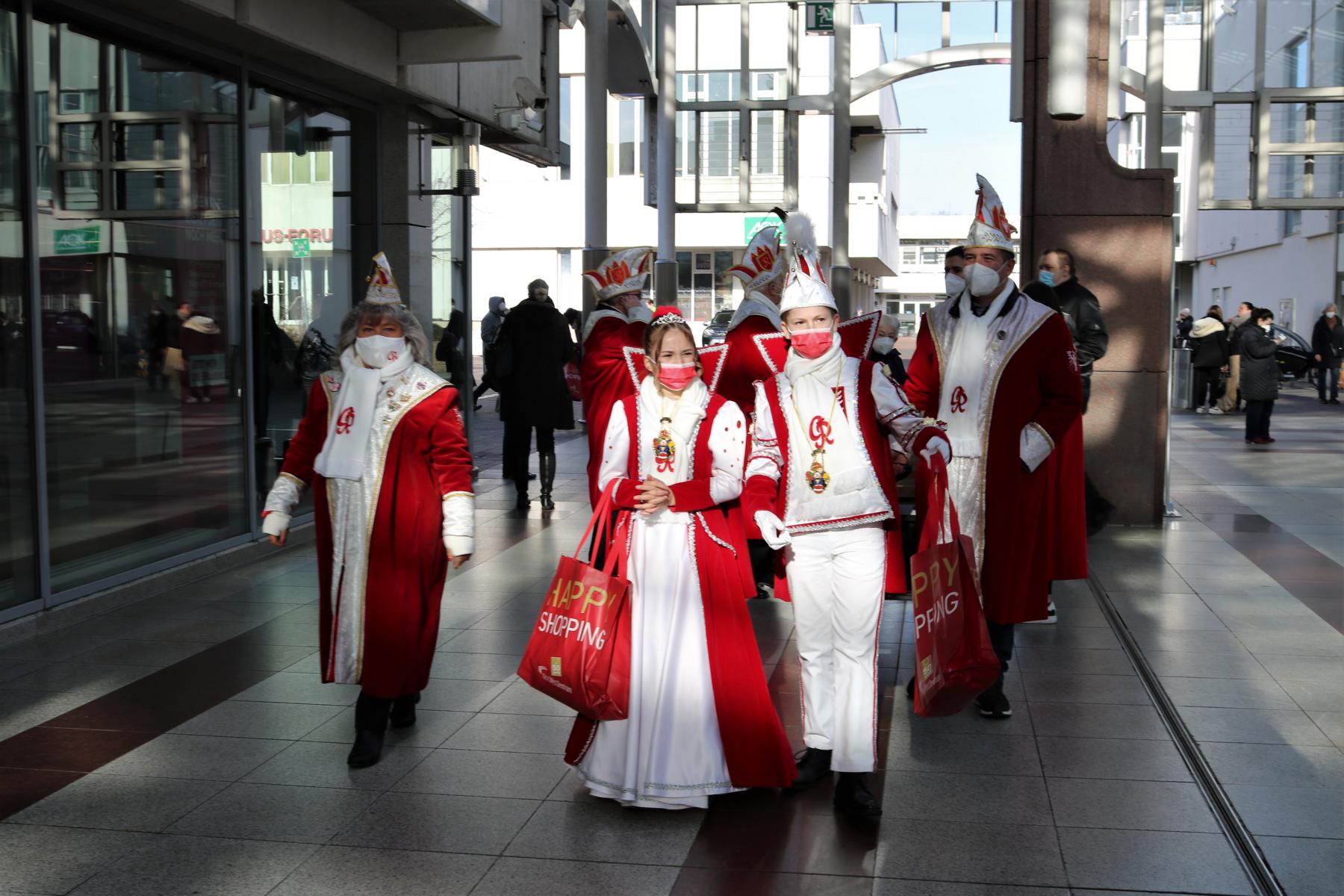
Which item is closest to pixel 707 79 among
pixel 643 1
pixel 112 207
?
pixel 643 1

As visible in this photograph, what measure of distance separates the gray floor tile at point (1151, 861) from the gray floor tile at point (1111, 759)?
0.60 m

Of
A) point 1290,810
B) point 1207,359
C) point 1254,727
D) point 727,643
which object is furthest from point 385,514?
point 1207,359

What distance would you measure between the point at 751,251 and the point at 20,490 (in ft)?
13.4

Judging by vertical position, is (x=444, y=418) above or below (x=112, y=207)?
below

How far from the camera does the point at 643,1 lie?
74.7ft

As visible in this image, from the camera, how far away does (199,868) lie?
4469 mm

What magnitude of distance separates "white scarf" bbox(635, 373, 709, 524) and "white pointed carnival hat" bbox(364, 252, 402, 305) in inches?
46.9

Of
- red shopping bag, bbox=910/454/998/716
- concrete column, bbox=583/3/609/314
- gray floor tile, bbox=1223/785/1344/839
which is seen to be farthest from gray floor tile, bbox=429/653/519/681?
concrete column, bbox=583/3/609/314

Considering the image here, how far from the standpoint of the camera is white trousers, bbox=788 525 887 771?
4926 millimetres

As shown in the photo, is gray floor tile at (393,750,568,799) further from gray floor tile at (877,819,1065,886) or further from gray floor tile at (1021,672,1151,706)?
gray floor tile at (1021,672,1151,706)

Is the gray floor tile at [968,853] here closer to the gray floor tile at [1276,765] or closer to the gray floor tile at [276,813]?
the gray floor tile at [1276,765]

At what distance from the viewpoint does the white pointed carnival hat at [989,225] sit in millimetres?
6031

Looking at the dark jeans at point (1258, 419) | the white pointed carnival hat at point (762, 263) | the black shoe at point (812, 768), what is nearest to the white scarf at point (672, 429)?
the black shoe at point (812, 768)

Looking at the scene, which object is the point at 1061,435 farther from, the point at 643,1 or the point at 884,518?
the point at 643,1
